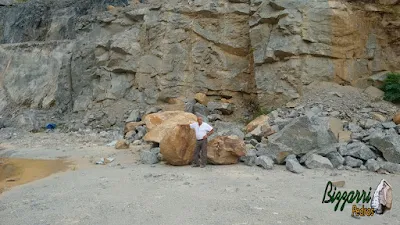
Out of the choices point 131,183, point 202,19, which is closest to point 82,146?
point 131,183

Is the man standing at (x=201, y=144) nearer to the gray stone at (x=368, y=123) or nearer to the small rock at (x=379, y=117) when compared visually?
the gray stone at (x=368, y=123)

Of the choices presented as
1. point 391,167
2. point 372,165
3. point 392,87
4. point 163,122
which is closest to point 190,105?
point 163,122

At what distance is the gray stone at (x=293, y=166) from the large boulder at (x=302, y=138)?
550 mm

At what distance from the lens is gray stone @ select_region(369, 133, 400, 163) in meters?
8.53

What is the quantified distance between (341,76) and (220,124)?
16.7ft

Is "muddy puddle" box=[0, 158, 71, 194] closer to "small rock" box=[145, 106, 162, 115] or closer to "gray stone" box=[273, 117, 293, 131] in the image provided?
"small rock" box=[145, 106, 162, 115]

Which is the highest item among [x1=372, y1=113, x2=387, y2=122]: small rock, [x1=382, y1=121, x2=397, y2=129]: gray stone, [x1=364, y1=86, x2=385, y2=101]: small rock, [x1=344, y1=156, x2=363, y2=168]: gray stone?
[x1=364, y1=86, x2=385, y2=101]: small rock

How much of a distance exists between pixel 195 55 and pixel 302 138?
878 cm

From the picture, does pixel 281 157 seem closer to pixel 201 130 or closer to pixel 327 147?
pixel 327 147

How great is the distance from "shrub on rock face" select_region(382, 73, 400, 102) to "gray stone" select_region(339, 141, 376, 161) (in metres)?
4.99

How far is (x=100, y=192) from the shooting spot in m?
6.95

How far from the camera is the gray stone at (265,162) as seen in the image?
28.5ft

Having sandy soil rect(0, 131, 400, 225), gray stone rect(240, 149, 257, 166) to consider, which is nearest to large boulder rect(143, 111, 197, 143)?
sandy soil rect(0, 131, 400, 225)

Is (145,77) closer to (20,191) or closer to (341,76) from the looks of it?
(341,76)
